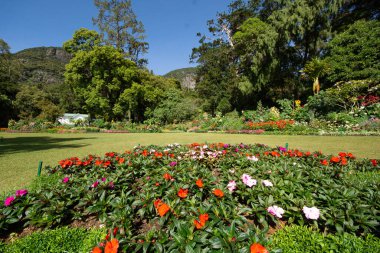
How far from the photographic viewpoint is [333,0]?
678 inches

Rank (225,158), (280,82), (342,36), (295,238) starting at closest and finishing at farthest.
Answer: (295,238) → (225,158) → (342,36) → (280,82)

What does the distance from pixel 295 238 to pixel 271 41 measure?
64.7 ft

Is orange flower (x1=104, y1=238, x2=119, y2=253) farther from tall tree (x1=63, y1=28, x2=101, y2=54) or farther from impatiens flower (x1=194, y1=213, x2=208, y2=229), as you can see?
tall tree (x1=63, y1=28, x2=101, y2=54)

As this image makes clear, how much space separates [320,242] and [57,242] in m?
2.30

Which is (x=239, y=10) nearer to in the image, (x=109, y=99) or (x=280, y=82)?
(x=280, y=82)

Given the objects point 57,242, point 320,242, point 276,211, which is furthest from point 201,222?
point 57,242

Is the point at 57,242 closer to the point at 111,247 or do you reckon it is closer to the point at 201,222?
the point at 111,247

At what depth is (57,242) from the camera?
1.79 metres

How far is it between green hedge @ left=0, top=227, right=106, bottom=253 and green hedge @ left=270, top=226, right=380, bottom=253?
1652 millimetres

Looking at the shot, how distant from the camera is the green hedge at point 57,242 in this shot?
5.62ft

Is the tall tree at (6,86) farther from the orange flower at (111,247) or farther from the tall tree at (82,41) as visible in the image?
the orange flower at (111,247)

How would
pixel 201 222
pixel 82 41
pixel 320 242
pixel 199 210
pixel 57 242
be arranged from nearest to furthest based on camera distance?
pixel 201 222
pixel 320 242
pixel 57 242
pixel 199 210
pixel 82 41

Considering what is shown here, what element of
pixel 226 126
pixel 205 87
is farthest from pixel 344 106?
pixel 205 87

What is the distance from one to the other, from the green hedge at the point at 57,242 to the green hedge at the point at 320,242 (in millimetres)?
1652
